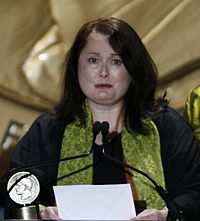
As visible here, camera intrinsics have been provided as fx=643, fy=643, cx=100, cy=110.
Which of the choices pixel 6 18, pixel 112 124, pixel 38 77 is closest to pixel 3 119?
pixel 38 77

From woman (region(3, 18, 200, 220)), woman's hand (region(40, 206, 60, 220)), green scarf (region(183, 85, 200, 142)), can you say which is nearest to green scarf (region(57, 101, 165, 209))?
woman (region(3, 18, 200, 220))

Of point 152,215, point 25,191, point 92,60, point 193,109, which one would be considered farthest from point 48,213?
point 193,109

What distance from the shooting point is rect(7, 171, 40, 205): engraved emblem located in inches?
67.5

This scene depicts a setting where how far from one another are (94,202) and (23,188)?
21cm

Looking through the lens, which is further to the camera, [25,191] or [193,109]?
[193,109]

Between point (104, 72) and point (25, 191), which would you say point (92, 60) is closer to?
point (104, 72)

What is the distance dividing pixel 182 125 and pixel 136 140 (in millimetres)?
156

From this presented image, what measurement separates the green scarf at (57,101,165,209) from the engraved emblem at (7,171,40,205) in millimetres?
310

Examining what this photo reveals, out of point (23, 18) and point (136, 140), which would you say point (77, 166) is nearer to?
point (136, 140)

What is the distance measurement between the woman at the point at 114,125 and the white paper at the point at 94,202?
0.31m

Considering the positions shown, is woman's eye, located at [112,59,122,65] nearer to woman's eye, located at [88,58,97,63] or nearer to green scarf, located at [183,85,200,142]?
woman's eye, located at [88,58,97,63]

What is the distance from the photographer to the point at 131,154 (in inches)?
81.0

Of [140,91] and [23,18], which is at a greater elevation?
[23,18]

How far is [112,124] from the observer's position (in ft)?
6.87
